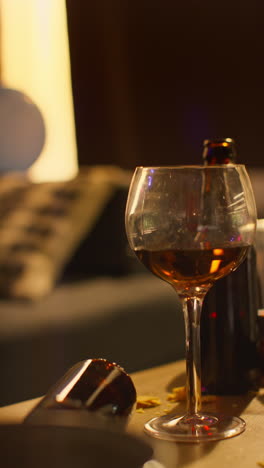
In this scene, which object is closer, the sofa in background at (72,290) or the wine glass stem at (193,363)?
the wine glass stem at (193,363)

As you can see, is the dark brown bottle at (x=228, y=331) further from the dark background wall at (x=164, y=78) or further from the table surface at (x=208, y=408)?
the dark background wall at (x=164, y=78)

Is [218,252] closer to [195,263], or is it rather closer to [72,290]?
[195,263]

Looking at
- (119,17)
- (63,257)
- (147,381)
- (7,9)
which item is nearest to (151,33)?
(119,17)

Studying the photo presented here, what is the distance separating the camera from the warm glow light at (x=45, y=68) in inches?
163

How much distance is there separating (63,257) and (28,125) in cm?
104

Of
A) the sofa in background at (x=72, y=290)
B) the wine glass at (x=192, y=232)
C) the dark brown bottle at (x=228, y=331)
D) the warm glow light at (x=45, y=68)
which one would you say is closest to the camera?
the wine glass at (x=192, y=232)

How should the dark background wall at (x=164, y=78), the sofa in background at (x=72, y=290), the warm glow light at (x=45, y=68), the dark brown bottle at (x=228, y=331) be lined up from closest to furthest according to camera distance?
the dark brown bottle at (x=228, y=331) → the sofa in background at (x=72, y=290) → the dark background wall at (x=164, y=78) → the warm glow light at (x=45, y=68)

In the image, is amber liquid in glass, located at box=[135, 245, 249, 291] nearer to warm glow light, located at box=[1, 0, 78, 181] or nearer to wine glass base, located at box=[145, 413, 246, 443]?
wine glass base, located at box=[145, 413, 246, 443]

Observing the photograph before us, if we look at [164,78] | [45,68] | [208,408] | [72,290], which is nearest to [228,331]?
[208,408]

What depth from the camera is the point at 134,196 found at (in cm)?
76

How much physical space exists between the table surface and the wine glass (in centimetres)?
3

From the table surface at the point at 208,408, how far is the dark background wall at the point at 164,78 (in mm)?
2546

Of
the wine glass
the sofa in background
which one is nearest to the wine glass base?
the wine glass

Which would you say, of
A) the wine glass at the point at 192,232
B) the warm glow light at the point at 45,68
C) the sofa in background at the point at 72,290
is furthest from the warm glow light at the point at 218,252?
the warm glow light at the point at 45,68
